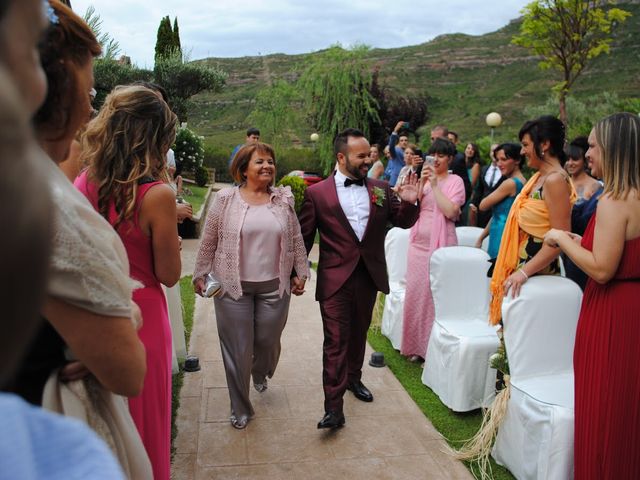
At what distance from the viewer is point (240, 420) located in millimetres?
4301

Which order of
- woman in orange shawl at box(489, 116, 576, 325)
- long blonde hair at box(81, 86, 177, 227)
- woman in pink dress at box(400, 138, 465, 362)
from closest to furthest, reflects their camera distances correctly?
long blonde hair at box(81, 86, 177, 227), woman in orange shawl at box(489, 116, 576, 325), woman in pink dress at box(400, 138, 465, 362)

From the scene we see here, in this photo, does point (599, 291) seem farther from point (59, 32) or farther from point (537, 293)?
point (59, 32)

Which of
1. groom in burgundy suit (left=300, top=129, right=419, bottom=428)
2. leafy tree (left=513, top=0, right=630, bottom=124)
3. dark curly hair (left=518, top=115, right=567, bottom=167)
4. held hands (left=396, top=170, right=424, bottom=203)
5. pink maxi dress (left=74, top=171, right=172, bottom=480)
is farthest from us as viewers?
leafy tree (left=513, top=0, right=630, bottom=124)

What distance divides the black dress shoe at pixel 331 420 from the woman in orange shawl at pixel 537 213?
1.41m

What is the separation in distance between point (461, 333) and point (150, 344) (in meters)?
3.05

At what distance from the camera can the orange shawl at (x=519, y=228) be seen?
151 inches

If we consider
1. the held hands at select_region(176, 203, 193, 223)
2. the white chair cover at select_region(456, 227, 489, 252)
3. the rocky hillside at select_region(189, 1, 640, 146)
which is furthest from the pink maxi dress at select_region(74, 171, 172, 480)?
the rocky hillside at select_region(189, 1, 640, 146)

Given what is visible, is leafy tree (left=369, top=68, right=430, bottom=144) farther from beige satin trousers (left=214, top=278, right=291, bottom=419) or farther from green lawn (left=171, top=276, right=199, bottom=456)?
beige satin trousers (left=214, top=278, right=291, bottom=419)

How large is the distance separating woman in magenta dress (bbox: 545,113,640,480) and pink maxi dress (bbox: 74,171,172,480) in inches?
82.2

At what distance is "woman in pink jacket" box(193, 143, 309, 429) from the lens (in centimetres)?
422

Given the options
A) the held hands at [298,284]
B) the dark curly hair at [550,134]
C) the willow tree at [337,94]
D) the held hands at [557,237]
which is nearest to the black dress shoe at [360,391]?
the held hands at [298,284]

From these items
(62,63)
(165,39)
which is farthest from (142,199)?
(165,39)

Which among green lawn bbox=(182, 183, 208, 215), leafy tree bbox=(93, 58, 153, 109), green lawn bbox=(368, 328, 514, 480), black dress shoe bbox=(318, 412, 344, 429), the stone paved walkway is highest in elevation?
leafy tree bbox=(93, 58, 153, 109)

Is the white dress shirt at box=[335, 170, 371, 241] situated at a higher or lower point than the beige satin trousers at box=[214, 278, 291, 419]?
higher
